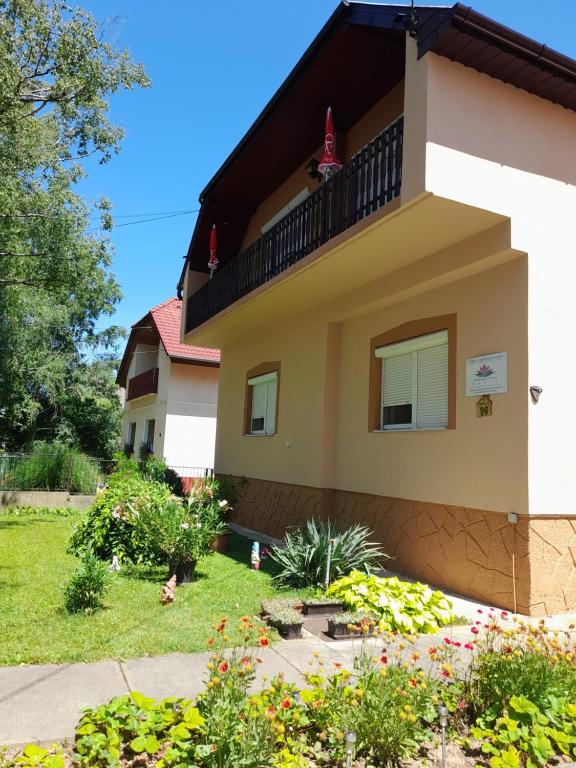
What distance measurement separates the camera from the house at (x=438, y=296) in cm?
673

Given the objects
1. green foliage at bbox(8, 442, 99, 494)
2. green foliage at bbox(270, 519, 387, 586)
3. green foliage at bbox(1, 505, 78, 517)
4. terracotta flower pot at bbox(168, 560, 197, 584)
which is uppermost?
green foliage at bbox(8, 442, 99, 494)

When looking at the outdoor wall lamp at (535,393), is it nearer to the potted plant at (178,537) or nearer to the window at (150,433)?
the potted plant at (178,537)

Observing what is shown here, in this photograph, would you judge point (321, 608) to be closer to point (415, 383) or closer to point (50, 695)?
point (50, 695)

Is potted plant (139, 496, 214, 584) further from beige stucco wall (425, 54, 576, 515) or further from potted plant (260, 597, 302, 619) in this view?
beige stucco wall (425, 54, 576, 515)

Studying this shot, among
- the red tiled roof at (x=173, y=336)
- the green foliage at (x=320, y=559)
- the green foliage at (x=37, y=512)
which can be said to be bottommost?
the green foliage at (x=37, y=512)

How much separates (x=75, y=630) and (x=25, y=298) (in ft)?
44.8

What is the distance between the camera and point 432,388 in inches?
334

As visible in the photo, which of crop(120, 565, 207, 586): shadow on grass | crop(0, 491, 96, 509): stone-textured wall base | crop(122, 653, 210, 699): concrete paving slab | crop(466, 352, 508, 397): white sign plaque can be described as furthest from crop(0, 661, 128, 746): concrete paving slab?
crop(0, 491, 96, 509): stone-textured wall base

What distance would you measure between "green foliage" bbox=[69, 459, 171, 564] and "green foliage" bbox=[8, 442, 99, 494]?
26.3 feet

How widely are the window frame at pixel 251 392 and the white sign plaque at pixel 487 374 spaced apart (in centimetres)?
541

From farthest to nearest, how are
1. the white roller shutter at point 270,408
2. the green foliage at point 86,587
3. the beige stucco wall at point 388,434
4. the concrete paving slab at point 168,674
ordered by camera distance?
the white roller shutter at point 270,408
the beige stucco wall at point 388,434
the green foliage at point 86,587
the concrete paving slab at point 168,674

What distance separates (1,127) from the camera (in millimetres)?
9180

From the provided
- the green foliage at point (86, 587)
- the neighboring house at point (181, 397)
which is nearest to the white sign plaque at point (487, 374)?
the green foliage at point (86, 587)

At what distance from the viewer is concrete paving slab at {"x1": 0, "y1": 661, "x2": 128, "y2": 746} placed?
11.0 feet
